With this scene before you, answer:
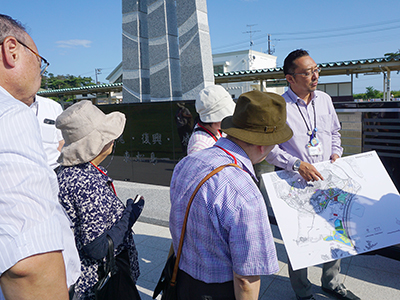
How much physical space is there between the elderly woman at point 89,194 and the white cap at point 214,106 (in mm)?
740

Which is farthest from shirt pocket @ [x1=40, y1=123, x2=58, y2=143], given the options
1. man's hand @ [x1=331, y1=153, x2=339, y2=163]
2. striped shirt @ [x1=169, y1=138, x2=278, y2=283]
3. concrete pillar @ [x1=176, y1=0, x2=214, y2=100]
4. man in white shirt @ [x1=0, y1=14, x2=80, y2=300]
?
concrete pillar @ [x1=176, y1=0, x2=214, y2=100]

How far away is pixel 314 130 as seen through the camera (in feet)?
8.07

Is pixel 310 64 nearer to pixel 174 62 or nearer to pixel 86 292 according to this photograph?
pixel 86 292

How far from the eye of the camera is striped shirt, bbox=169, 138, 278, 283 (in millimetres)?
1155

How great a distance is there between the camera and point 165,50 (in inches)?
268

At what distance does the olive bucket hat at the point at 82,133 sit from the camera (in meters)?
1.69

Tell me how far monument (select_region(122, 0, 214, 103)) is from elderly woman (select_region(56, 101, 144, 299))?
15.7 feet

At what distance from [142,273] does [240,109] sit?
2.64 m

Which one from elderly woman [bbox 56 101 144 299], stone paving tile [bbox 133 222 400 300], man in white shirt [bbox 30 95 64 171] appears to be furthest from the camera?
man in white shirt [bbox 30 95 64 171]

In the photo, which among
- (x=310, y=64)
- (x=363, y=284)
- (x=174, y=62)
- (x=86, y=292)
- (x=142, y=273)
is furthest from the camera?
(x=174, y=62)

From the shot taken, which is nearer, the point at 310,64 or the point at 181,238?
the point at 181,238

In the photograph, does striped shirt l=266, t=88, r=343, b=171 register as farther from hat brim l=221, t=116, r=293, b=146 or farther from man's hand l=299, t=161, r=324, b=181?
hat brim l=221, t=116, r=293, b=146

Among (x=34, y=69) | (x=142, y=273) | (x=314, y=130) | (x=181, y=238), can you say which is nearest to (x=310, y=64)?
(x=314, y=130)

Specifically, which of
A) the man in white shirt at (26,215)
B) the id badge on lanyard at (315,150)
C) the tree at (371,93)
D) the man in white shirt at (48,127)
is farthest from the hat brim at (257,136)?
the tree at (371,93)
